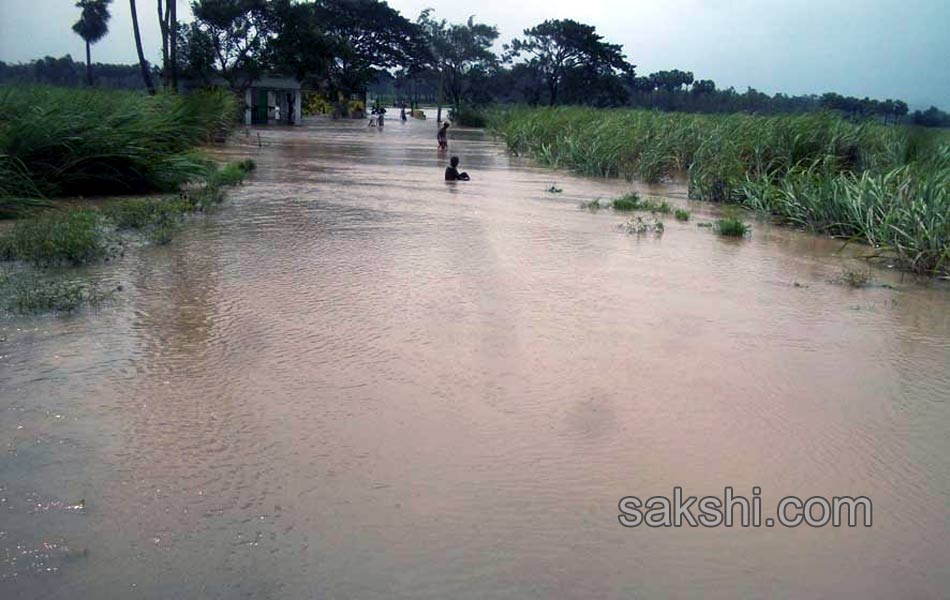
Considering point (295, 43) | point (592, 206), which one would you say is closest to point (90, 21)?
point (295, 43)

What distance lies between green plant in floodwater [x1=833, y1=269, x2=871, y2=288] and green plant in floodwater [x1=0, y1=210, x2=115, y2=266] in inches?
304

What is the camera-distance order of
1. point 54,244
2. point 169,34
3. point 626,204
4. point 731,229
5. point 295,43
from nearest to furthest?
1. point 54,244
2. point 731,229
3. point 626,204
4. point 169,34
5. point 295,43

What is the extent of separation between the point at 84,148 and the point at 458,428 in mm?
10343

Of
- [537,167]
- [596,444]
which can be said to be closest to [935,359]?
[596,444]

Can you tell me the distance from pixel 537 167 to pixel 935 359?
18.5 meters

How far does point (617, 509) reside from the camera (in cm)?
394

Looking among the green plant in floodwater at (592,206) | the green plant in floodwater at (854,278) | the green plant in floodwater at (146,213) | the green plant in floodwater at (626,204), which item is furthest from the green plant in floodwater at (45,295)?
the green plant in floodwater at (626,204)

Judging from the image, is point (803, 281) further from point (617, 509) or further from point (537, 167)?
point (537, 167)

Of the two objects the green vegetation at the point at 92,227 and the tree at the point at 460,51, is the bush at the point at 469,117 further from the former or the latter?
the green vegetation at the point at 92,227

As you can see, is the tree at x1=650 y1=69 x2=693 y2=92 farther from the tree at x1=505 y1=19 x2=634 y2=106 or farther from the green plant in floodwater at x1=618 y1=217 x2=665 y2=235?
the green plant in floodwater at x1=618 y1=217 x2=665 y2=235

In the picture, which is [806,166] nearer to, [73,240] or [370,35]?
[73,240]

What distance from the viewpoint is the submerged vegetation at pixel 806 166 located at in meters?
10.3

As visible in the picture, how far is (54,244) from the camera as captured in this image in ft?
26.9

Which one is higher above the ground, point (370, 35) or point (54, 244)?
point (370, 35)
